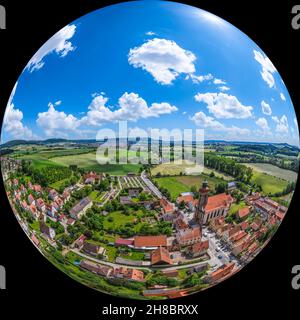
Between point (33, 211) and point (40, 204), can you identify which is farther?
point (33, 211)

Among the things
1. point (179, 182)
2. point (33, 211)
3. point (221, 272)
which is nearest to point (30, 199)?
point (33, 211)

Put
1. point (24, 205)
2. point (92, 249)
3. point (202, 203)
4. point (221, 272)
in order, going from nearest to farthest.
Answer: point (202, 203) → point (92, 249) → point (221, 272) → point (24, 205)

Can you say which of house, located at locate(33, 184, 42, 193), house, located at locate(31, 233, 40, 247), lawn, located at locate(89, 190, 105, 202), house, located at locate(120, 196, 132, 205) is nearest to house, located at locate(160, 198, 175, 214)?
house, located at locate(120, 196, 132, 205)

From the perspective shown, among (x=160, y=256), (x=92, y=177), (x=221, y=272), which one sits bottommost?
(x=221, y=272)

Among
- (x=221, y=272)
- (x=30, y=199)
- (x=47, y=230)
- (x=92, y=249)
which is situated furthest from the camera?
→ (x=221, y=272)

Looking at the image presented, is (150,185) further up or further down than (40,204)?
further up

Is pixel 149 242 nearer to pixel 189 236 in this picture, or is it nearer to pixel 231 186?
pixel 189 236

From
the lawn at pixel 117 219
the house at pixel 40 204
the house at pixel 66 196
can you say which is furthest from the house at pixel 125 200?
the house at pixel 40 204
